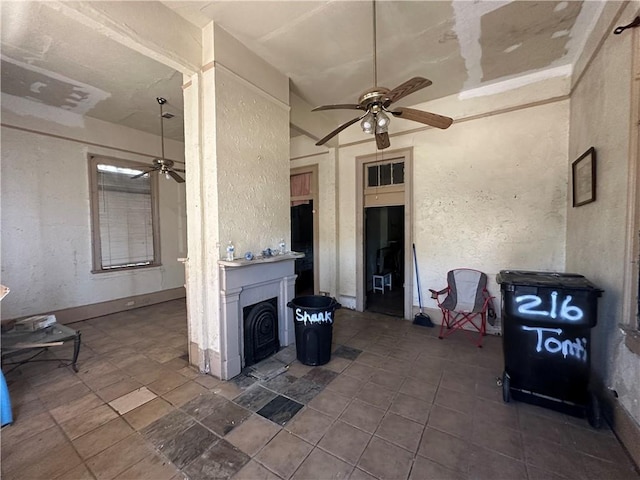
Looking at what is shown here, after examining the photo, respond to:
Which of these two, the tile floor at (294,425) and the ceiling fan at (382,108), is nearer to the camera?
the tile floor at (294,425)

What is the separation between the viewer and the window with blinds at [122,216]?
4.19 meters

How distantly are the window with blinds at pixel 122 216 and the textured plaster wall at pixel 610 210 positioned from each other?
239 inches

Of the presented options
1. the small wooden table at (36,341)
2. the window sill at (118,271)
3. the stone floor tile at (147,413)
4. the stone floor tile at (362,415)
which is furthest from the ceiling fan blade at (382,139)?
the window sill at (118,271)

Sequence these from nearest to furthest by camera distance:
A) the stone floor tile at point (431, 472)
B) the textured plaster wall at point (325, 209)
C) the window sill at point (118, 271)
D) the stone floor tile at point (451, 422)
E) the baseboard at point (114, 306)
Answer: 1. the stone floor tile at point (431, 472)
2. the stone floor tile at point (451, 422)
3. the baseboard at point (114, 306)
4. the window sill at point (118, 271)
5. the textured plaster wall at point (325, 209)

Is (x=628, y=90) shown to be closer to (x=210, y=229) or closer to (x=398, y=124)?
(x=398, y=124)

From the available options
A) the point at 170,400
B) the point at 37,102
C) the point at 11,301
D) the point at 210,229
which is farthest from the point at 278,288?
the point at 37,102

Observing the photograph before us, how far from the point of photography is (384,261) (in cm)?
645

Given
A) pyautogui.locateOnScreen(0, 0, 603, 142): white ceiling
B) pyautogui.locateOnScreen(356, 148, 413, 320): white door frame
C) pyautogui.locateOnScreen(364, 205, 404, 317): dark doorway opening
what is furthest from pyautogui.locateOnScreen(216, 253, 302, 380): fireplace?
pyautogui.locateOnScreen(0, 0, 603, 142): white ceiling

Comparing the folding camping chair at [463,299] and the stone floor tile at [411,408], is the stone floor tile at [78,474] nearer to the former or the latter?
the stone floor tile at [411,408]

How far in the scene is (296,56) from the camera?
2.70 meters

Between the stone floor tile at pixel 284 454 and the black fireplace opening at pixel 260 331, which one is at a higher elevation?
the black fireplace opening at pixel 260 331

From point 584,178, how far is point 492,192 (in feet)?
3.20

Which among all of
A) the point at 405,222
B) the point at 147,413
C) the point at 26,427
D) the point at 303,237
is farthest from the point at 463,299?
the point at 26,427

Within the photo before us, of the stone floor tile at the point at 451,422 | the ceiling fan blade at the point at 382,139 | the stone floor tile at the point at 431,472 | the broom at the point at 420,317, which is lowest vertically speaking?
the stone floor tile at the point at 451,422
